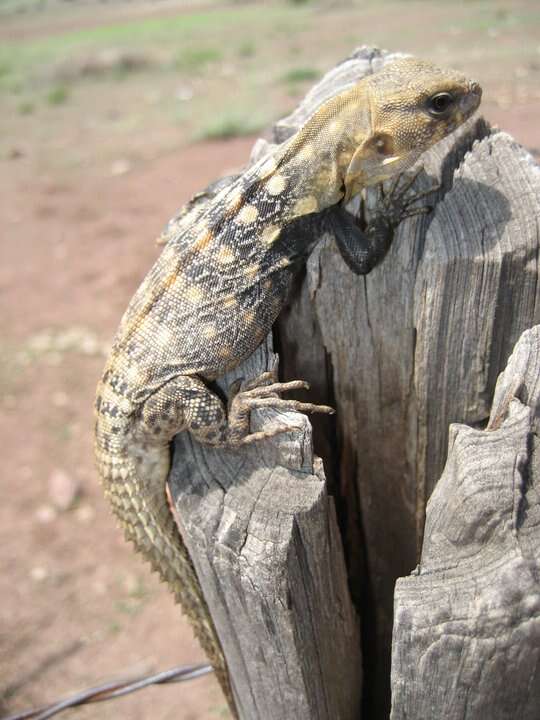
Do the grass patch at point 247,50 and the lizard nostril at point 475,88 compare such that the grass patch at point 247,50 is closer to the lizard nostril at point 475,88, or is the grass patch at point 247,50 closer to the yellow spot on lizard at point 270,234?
the lizard nostril at point 475,88

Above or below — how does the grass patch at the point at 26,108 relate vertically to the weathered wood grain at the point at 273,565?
above

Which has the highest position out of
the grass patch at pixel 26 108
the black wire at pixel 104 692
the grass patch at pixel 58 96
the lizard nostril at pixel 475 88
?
the grass patch at pixel 58 96

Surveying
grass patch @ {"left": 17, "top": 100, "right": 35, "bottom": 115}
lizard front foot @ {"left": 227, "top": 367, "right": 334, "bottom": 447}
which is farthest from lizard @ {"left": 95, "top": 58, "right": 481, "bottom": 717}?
grass patch @ {"left": 17, "top": 100, "right": 35, "bottom": 115}

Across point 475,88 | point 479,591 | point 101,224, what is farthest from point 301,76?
point 479,591

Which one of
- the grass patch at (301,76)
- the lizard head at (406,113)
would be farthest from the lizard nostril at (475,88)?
the grass patch at (301,76)

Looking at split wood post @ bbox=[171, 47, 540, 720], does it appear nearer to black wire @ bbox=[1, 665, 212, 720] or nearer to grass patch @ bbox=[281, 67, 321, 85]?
black wire @ bbox=[1, 665, 212, 720]

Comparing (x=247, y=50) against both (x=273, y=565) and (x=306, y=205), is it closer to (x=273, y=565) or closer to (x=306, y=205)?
(x=306, y=205)

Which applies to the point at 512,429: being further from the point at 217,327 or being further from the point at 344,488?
the point at 217,327
